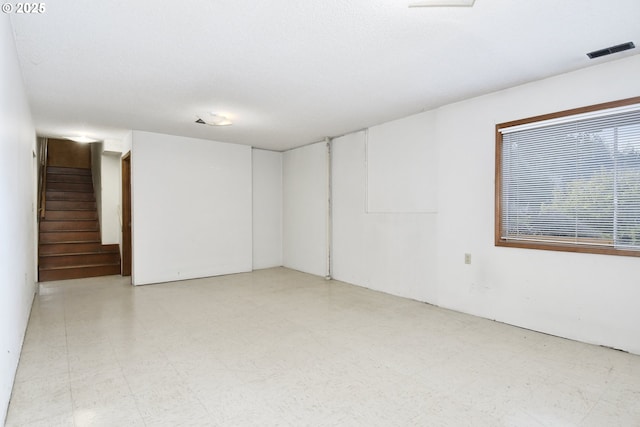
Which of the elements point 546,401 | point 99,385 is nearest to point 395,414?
point 546,401

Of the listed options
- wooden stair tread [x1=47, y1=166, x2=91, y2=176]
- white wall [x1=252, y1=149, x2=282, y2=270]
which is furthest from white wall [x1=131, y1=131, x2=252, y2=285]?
wooden stair tread [x1=47, y1=166, x2=91, y2=176]

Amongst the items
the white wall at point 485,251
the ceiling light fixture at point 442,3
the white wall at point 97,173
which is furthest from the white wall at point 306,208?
the ceiling light fixture at point 442,3

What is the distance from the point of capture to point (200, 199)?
5828 mm

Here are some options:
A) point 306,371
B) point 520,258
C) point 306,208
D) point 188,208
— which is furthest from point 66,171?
point 520,258

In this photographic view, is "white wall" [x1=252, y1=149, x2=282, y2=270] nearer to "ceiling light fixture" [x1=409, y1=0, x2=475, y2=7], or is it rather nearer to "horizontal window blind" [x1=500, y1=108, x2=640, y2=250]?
"horizontal window blind" [x1=500, y1=108, x2=640, y2=250]

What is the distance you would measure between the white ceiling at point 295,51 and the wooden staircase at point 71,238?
292 cm

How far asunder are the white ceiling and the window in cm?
49

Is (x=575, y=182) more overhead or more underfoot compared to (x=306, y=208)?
more overhead

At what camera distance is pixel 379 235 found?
4.95 meters

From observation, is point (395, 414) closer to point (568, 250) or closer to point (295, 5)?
point (568, 250)

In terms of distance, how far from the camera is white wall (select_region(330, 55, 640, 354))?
2812 millimetres

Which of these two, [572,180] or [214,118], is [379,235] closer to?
[572,180]

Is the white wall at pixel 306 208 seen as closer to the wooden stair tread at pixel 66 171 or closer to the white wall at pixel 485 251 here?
the white wall at pixel 485 251

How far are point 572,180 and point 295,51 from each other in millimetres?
2684
